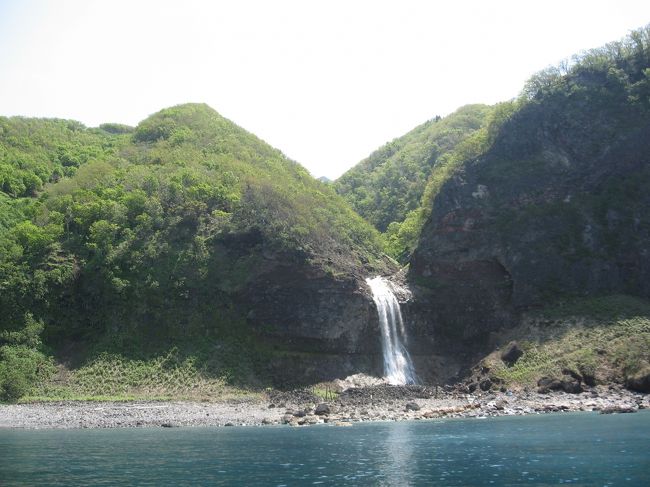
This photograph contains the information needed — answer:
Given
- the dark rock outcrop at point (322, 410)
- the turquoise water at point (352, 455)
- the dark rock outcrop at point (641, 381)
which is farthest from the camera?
the dark rock outcrop at point (641, 381)

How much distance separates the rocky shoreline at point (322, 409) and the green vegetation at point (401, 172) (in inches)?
2840

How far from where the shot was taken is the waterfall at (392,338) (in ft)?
225

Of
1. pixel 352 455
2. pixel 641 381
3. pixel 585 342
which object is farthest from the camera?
pixel 585 342

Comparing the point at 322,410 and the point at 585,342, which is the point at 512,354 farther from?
the point at 322,410

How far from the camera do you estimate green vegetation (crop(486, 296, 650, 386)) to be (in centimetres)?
5719

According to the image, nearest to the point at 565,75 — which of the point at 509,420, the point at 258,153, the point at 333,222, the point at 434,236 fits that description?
the point at 434,236

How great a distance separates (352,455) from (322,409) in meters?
21.6

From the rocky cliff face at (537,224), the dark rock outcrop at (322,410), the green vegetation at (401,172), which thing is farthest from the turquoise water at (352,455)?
the green vegetation at (401,172)

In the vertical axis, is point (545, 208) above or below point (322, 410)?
above

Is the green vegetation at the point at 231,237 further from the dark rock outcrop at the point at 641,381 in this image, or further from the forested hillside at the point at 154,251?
the dark rock outcrop at the point at 641,381

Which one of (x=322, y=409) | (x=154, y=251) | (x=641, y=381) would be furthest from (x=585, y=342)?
(x=154, y=251)

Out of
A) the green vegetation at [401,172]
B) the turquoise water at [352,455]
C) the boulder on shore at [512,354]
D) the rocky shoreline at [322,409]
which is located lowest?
the rocky shoreline at [322,409]

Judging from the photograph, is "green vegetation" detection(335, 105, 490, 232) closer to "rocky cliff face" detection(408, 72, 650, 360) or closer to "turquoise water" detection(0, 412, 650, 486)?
"rocky cliff face" detection(408, 72, 650, 360)

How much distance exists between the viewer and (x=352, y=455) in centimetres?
3148
